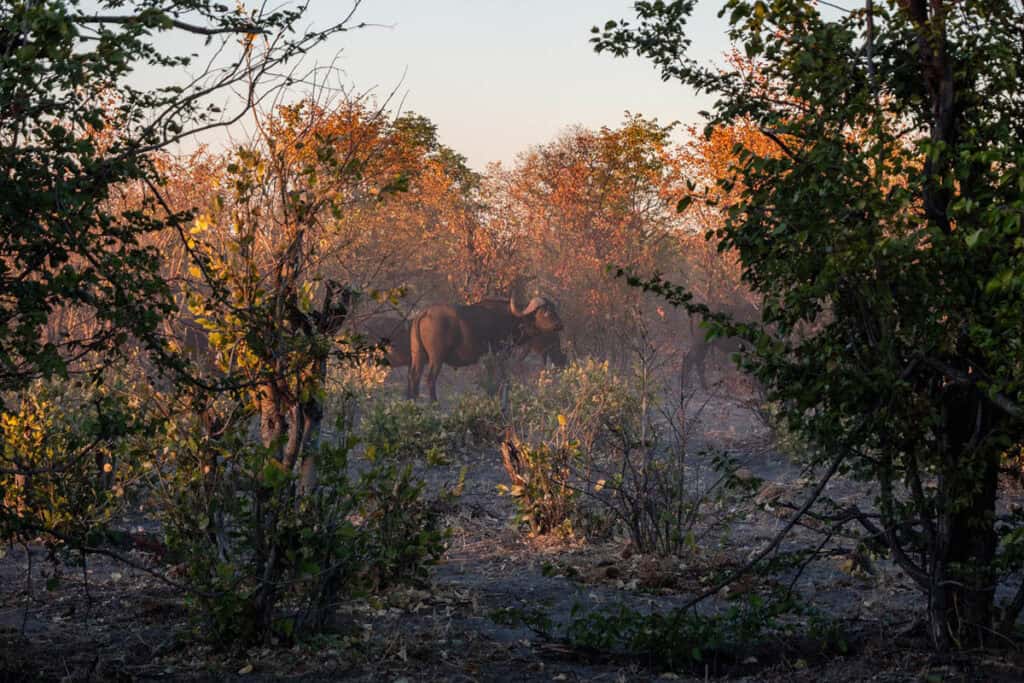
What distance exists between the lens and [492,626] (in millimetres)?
6594

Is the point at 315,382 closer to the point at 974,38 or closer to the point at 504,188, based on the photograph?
the point at 974,38

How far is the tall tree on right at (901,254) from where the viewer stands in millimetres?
4512

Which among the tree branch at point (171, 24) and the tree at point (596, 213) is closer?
the tree branch at point (171, 24)

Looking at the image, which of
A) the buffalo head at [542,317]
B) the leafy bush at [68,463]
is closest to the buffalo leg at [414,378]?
the buffalo head at [542,317]

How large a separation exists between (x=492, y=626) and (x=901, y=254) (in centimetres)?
344

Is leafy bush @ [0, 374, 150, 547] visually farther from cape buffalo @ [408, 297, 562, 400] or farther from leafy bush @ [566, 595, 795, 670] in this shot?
cape buffalo @ [408, 297, 562, 400]

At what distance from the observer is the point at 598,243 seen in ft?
91.4

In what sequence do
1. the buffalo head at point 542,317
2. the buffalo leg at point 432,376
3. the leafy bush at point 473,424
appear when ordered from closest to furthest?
the leafy bush at point 473,424 < the buffalo leg at point 432,376 < the buffalo head at point 542,317

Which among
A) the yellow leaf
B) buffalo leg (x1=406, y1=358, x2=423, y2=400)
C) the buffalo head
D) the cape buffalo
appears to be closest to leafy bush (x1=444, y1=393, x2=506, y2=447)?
the cape buffalo

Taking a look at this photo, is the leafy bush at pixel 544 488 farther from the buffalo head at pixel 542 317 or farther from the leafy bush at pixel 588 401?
the buffalo head at pixel 542 317

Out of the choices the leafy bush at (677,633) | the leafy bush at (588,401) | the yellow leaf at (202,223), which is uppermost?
the yellow leaf at (202,223)

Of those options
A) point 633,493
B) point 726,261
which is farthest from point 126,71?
point 726,261

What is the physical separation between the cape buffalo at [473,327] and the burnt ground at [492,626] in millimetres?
13937

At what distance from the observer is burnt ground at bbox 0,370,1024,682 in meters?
5.37
